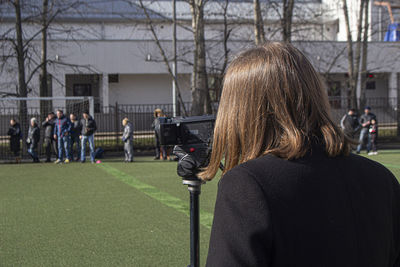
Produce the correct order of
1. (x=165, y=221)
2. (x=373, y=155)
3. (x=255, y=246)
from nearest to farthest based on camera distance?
(x=255, y=246) < (x=165, y=221) < (x=373, y=155)

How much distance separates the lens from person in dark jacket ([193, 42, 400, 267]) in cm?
146

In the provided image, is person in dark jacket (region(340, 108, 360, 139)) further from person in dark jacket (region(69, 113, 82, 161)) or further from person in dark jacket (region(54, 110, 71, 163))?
person in dark jacket (region(54, 110, 71, 163))

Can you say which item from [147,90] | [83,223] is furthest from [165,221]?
[147,90]

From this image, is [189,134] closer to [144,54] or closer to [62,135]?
[62,135]

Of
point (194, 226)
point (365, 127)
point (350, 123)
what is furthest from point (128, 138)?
point (194, 226)

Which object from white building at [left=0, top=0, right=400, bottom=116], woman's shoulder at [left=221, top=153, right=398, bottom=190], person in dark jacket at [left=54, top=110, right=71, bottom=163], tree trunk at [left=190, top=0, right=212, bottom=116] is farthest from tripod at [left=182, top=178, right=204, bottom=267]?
white building at [left=0, top=0, right=400, bottom=116]

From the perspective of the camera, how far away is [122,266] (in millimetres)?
5070

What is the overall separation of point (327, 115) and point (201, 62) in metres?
18.9

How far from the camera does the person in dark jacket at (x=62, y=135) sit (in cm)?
1769

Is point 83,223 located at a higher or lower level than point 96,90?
lower

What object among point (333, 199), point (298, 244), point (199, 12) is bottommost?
point (298, 244)

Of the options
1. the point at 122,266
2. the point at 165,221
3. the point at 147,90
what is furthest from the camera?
the point at 147,90

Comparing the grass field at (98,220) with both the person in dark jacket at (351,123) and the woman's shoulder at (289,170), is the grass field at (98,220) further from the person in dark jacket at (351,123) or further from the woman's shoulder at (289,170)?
the person in dark jacket at (351,123)

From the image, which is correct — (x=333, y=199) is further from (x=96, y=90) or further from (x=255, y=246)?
(x=96, y=90)
